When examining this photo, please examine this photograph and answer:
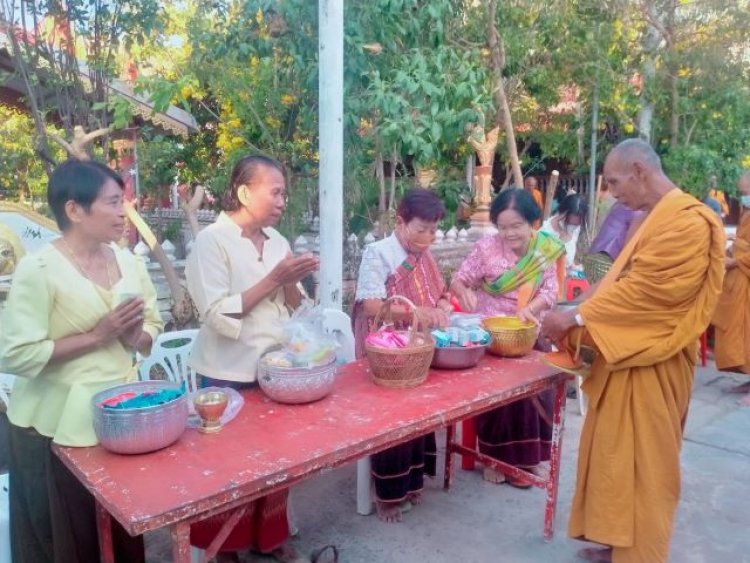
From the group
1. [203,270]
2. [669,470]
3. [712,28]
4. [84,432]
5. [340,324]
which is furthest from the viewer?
[712,28]

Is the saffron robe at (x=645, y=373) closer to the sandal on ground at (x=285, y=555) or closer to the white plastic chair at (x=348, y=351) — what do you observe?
the white plastic chair at (x=348, y=351)

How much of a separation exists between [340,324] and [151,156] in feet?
20.9

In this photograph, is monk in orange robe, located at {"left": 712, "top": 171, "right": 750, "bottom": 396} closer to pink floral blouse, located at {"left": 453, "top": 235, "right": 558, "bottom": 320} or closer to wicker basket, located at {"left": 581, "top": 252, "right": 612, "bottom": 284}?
wicker basket, located at {"left": 581, "top": 252, "right": 612, "bottom": 284}

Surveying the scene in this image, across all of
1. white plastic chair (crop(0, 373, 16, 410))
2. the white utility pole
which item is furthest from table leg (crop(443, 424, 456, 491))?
white plastic chair (crop(0, 373, 16, 410))

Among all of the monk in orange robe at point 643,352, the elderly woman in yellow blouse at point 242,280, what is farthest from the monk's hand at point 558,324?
the elderly woman in yellow blouse at point 242,280

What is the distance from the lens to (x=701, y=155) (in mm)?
8281

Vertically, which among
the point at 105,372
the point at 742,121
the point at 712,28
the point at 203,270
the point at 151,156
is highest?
the point at 712,28

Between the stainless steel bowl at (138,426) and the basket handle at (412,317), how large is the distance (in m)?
0.97

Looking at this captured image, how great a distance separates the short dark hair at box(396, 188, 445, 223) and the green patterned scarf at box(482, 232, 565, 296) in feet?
1.78

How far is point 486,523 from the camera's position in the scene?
122 inches

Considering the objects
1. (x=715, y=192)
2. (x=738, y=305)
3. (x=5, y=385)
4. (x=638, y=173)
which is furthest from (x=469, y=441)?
(x=715, y=192)

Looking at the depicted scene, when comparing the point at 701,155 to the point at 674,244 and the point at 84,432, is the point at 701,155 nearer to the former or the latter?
the point at 674,244

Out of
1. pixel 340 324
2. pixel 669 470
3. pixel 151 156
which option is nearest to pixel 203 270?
pixel 340 324

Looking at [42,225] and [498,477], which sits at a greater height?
[42,225]
